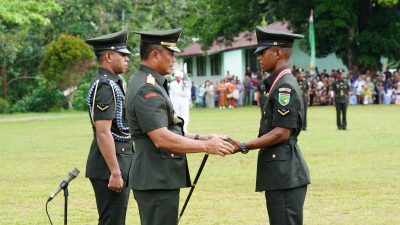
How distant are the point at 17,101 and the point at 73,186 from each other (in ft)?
122

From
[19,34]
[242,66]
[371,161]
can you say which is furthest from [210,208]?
[242,66]

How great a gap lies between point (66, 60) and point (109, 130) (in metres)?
39.1

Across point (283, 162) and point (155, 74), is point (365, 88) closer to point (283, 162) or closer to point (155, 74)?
point (283, 162)

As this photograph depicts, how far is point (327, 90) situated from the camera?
5059 centimetres

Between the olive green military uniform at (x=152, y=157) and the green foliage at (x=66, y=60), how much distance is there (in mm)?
39653

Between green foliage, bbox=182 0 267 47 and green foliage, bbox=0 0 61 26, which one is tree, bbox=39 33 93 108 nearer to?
green foliage, bbox=0 0 61 26

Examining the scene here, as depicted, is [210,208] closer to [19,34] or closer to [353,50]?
[19,34]

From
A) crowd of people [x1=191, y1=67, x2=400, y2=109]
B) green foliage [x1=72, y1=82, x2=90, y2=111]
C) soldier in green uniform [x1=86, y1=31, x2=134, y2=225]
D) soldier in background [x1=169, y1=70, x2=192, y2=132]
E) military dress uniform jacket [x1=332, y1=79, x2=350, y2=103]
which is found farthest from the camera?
green foliage [x1=72, y1=82, x2=90, y2=111]

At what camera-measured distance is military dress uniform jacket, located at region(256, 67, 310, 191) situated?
23.9 feet

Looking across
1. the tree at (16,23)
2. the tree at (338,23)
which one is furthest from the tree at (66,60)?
the tree at (338,23)

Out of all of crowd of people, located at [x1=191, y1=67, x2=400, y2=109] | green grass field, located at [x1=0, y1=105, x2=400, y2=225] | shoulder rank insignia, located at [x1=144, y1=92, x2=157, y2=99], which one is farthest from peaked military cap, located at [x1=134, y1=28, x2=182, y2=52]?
crowd of people, located at [x1=191, y1=67, x2=400, y2=109]

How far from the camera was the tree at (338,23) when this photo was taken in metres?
51.8

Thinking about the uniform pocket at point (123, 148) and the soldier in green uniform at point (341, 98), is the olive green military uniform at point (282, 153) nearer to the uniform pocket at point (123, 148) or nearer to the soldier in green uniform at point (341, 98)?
the uniform pocket at point (123, 148)

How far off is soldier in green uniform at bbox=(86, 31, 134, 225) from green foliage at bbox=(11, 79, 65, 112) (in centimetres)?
4228
